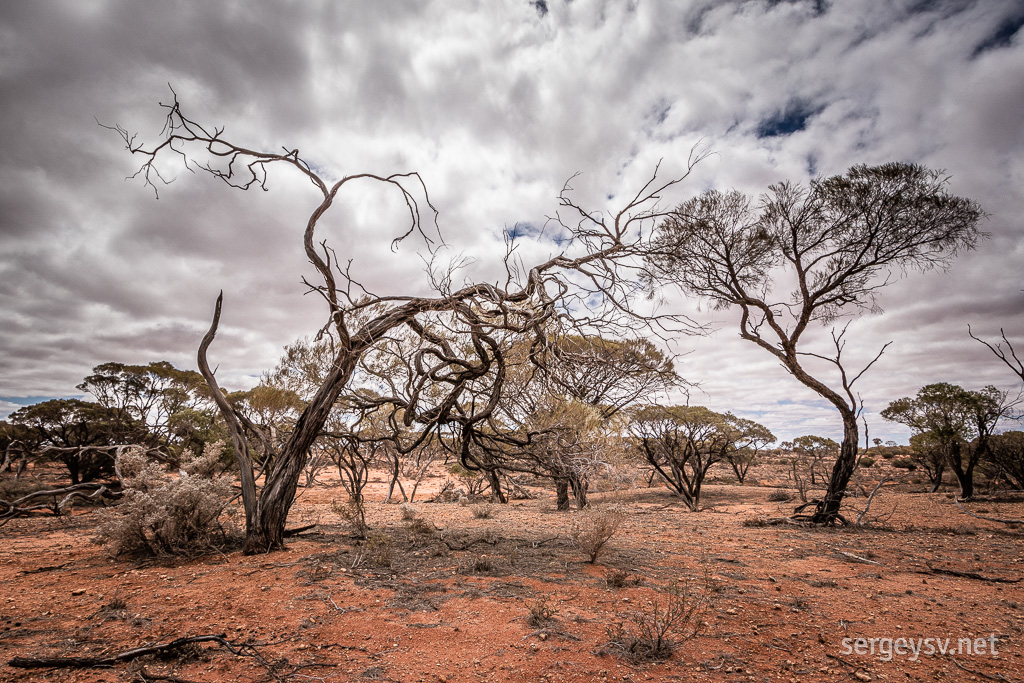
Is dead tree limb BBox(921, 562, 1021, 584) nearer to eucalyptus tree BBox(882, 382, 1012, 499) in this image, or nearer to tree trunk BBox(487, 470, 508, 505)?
tree trunk BBox(487, 470, 508, 505)

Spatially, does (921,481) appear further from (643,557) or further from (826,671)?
(826,671)

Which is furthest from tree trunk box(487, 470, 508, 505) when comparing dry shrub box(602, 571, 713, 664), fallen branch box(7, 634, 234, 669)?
fallen branch box(7, 634, 234, 669)

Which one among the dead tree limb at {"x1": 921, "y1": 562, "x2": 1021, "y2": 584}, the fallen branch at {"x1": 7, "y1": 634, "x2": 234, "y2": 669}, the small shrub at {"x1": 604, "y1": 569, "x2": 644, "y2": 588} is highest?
the fallen branch at {"x1": 7, "y1": 634, "x2": 234, "y2": 669}

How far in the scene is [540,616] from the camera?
3855mm

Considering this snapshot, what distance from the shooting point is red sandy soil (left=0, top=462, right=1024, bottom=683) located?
308cm

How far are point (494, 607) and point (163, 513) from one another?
4.71 m

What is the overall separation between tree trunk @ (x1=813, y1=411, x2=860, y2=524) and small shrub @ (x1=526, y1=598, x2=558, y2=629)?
368 inches

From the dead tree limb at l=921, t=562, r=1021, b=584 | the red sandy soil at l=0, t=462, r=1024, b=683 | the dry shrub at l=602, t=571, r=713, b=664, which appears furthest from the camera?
the dead tree limb at l=921, t=562, r=1021, b=584

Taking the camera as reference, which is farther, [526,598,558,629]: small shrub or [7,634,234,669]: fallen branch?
[526,598,558,629]: small shrub

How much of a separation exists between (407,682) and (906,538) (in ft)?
33.1

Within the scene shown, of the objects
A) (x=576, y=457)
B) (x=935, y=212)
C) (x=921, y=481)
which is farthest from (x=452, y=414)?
(x=921, y=481)

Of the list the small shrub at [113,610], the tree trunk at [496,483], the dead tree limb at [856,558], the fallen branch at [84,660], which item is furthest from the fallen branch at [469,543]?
the dead tree limb at [856,558]

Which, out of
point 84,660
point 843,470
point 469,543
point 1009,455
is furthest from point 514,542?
point 1009,455

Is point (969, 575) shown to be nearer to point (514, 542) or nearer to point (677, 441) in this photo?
point (514, 542)
